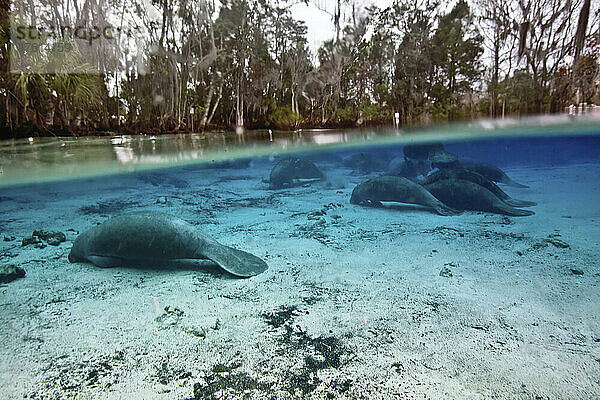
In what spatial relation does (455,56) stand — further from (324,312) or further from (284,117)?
(324,312)

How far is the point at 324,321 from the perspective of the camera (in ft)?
5.84

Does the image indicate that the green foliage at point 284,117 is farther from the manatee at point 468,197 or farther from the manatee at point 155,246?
the manatee at point 155,246

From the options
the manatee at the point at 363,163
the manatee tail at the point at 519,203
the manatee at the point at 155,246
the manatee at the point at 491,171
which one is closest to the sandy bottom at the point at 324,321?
the manatee at the point at 155,246

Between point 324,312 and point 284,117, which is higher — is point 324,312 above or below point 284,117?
below

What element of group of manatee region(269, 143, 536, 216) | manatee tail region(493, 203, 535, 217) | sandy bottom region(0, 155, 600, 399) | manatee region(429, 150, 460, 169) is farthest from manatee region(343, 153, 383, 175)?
sandy bottom region(0, 155, 600, 399)

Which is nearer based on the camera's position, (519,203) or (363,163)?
(519,203)

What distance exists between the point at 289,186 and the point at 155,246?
4083 mm

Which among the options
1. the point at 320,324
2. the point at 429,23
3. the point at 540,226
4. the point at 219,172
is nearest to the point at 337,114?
the point at 429,23

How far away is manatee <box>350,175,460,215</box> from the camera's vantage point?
4578mm

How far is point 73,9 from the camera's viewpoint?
4.41m

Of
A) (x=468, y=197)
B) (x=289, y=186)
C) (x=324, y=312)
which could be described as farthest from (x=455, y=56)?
(x=324, y=312)

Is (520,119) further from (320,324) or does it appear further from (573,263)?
(320,324)

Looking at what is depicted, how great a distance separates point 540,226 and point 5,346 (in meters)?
4.79

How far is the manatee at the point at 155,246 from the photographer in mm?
2490
